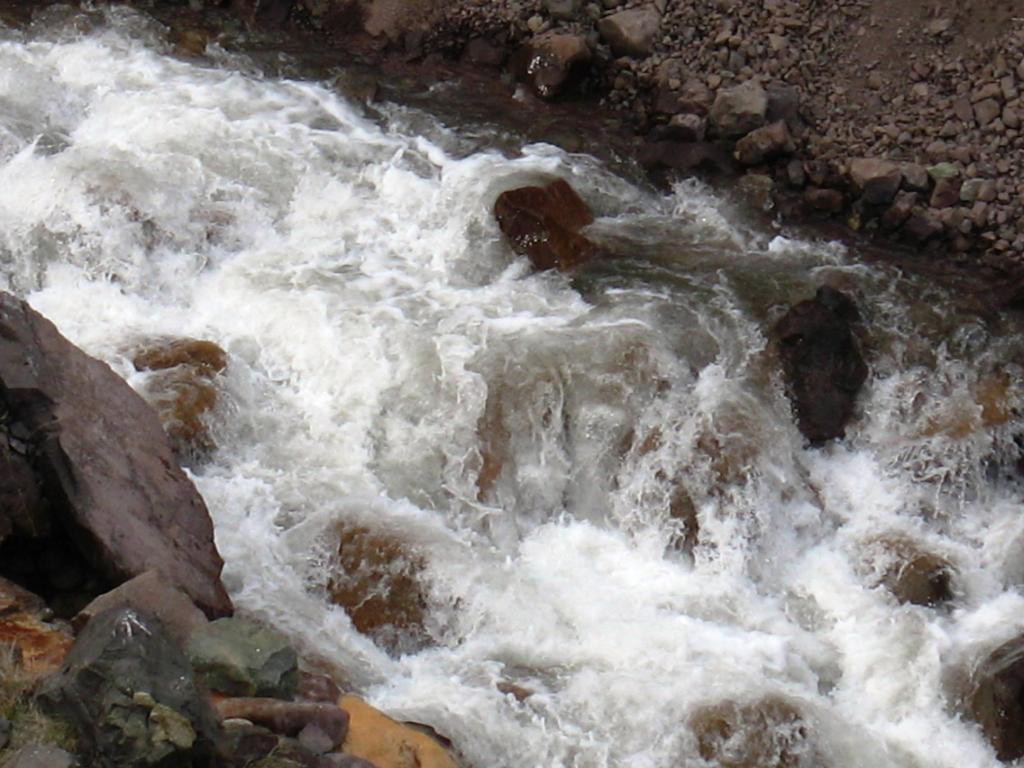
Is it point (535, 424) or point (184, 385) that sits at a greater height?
point (535, 424)

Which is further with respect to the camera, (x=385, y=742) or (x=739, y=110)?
(x=739, y=110)

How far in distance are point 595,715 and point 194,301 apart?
4.25 meters

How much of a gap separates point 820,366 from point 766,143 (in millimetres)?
2491

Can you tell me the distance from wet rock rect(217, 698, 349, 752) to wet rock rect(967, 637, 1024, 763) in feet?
11.5

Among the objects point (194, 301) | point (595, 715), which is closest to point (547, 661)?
point (595, 715)

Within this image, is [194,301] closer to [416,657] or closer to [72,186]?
[72,186]

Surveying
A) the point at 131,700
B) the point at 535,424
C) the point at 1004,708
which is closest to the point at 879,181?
the point at 535,424

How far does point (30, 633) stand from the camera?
242 inches

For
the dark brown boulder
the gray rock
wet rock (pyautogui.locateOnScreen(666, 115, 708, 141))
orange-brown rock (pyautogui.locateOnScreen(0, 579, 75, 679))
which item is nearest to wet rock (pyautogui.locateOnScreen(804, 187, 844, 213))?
wet rock (pyautogui.locateOnScreen(666, 115, 708, 141))

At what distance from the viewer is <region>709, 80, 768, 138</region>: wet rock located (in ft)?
36.9

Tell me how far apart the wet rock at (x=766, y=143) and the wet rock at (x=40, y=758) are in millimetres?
7612

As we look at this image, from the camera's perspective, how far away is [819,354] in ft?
30.8

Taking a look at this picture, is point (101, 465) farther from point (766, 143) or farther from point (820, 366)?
point (766, 143)

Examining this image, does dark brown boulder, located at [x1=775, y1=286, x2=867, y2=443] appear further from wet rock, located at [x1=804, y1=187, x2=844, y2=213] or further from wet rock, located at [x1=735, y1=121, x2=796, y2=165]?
wet rock, located at [x1=735, y1=121, x2=796, y2=165]
